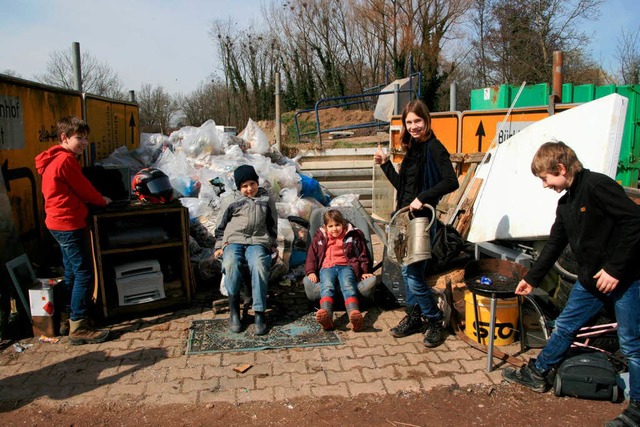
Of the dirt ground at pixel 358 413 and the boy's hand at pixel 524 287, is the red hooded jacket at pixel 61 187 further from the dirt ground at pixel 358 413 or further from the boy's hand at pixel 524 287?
the boy's hand at pixel 524 287

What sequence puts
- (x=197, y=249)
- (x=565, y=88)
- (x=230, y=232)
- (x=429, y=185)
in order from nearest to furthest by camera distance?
(x=429, y=185) → (x=230, y=232) → (x=197, y=249) → (x=565, y=88)

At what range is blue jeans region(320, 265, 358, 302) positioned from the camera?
452 cm

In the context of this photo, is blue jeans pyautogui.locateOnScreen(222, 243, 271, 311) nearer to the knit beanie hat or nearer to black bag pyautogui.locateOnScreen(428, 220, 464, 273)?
the knit beanie hat

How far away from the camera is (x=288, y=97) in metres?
24.6

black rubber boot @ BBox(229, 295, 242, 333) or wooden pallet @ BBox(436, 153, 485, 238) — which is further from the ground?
wooden pallet @ BBox(436, 153, 485, 238)

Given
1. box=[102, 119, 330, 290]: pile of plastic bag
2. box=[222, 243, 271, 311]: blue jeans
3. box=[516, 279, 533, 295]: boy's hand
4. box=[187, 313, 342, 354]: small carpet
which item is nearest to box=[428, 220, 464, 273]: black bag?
box=[516, 279, 533, 295]: boy's hand

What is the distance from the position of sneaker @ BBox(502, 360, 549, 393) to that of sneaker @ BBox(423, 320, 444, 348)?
62cm

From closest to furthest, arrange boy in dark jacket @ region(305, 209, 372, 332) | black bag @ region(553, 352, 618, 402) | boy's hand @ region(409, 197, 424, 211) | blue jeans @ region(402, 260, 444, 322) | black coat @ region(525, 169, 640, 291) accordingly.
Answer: black coat @ region(525, 169, 640, 291) → black bag @ region(553, 352, 618, 402) → boy's hand @ region(409, 197, 424, 211) → blue jeans @ region(402, 260, 444, 322) → boy in dark jacket @ region(305, 209, 372, 332)

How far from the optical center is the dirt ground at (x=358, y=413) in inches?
121

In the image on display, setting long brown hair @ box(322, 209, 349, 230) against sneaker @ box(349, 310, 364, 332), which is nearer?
→ sneaker @ box(349, 310, 364, 332)

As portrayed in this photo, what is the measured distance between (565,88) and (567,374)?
822cm

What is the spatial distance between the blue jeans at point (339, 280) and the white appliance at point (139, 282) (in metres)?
1.50

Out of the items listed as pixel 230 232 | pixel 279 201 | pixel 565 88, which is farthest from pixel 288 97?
pixel 230 232

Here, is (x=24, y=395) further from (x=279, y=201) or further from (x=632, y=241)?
(x=279, y=201)
